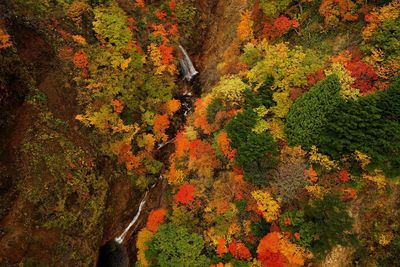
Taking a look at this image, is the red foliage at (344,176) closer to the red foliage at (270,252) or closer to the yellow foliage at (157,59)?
the red foliage at (270,252)

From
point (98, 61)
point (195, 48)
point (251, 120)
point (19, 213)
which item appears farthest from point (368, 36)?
point (19, 213)

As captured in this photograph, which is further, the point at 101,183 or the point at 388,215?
the point at 101,183

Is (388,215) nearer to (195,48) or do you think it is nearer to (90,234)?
(90,234)

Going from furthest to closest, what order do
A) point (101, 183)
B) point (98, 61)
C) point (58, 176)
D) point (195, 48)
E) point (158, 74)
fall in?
point (195, 48) < point (158, 74) < point (98, 61) < point (101, 183) < point (58, 176)

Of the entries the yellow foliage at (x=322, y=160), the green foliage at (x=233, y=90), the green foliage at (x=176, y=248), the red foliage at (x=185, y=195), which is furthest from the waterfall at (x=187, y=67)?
the yellow foliage at (x=322, y=160)

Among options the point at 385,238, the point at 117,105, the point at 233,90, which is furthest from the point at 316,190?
the point at 117,105

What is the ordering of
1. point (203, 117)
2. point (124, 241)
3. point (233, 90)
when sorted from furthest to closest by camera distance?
point (124, 241) < point (203, 117) < point (233, 90)

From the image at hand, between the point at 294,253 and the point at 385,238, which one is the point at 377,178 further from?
the point at 294,253
